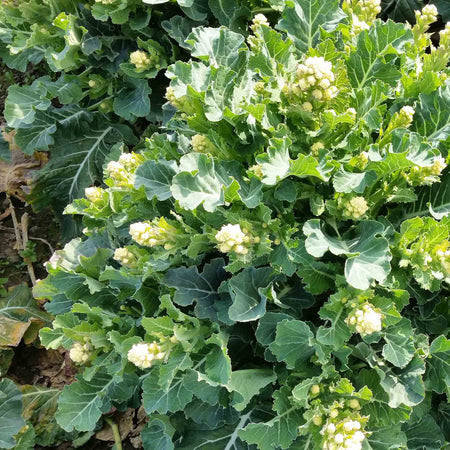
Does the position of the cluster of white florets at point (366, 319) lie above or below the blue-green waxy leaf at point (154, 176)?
below

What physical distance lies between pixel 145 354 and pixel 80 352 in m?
0.63

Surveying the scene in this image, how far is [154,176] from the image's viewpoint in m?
2.66

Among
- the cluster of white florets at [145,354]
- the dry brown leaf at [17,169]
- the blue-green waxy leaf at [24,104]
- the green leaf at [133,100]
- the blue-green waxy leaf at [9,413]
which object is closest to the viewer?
the cluster of white florets at [145,354]

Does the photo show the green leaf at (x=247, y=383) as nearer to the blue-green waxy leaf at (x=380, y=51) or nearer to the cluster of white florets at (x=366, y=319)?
the cluster of white florets at (x=366, y=319)

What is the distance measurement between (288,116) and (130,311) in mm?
1360

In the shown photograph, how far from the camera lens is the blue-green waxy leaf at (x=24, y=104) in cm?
410

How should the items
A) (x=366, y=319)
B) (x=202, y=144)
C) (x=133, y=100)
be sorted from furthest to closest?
1. (x=133, y=100)
2. (x=202, y=144)
3. (x=366, y=319)

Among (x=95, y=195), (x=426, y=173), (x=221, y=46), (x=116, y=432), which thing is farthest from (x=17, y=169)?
(x=426, y=173)

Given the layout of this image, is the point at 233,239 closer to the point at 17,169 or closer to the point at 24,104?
the point at 24,104

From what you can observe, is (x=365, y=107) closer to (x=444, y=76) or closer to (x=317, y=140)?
(x=317, y=140)

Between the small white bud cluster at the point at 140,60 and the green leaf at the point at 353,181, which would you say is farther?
the small white bud cluster at the point at 140,60

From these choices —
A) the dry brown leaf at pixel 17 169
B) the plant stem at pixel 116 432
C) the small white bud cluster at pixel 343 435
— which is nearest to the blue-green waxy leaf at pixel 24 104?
the dry brown leaf at pixel 17 169

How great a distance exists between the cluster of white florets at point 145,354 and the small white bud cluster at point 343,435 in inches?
30.6

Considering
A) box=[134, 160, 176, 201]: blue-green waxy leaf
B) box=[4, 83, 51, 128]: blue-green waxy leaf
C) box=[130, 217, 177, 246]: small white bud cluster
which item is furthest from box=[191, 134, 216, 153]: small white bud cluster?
box=[4, 83, 51, 128]: blue-green waxy leaf
